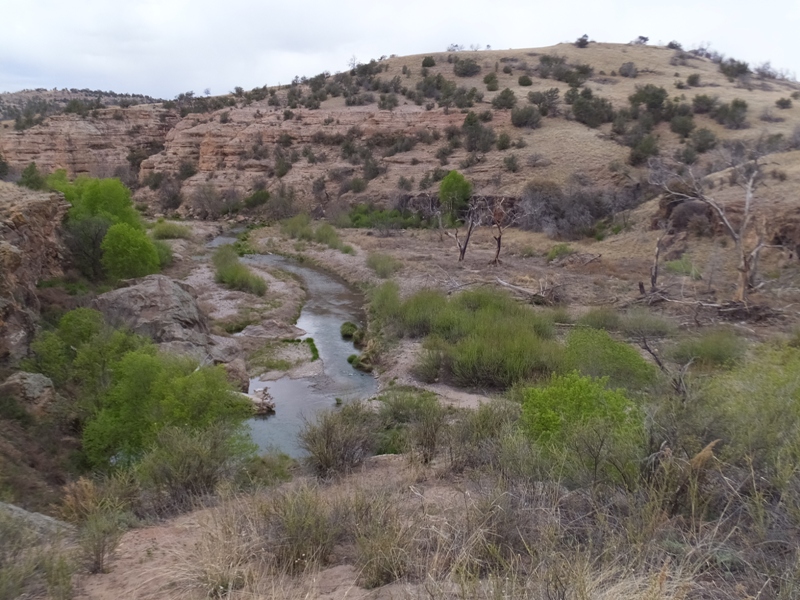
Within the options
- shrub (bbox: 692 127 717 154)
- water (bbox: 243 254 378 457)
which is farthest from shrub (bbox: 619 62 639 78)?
water (bbox: 243 254 378 457)

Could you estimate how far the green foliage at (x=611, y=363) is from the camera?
10.8 m

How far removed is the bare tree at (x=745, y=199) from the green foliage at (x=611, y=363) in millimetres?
7088

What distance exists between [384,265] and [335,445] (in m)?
18.1

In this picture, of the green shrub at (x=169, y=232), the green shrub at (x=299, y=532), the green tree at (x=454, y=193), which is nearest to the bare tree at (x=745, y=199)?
the green tree at (x=454, y=193)

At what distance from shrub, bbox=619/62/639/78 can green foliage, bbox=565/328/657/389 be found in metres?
56.0

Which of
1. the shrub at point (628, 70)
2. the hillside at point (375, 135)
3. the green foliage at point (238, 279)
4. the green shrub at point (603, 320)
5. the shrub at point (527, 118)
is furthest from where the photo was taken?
the shrub at point (628, 70)

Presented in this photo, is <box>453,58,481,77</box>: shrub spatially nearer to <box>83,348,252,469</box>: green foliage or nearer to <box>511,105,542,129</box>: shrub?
<box>511,105,542,129</box>: shrub

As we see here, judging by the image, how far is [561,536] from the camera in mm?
4324

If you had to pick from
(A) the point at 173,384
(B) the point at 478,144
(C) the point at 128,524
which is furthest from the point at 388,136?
(C) the point at 128,524

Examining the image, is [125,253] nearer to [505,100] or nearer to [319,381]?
[319,381]

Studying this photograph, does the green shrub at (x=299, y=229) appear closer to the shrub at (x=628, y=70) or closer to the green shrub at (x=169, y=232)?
the green shrub at (x=169, y=232)

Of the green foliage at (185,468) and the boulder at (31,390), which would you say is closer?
the green foliage at (185,468)

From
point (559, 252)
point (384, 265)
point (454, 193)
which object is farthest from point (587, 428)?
point (454, 193)

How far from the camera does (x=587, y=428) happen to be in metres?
5.95
